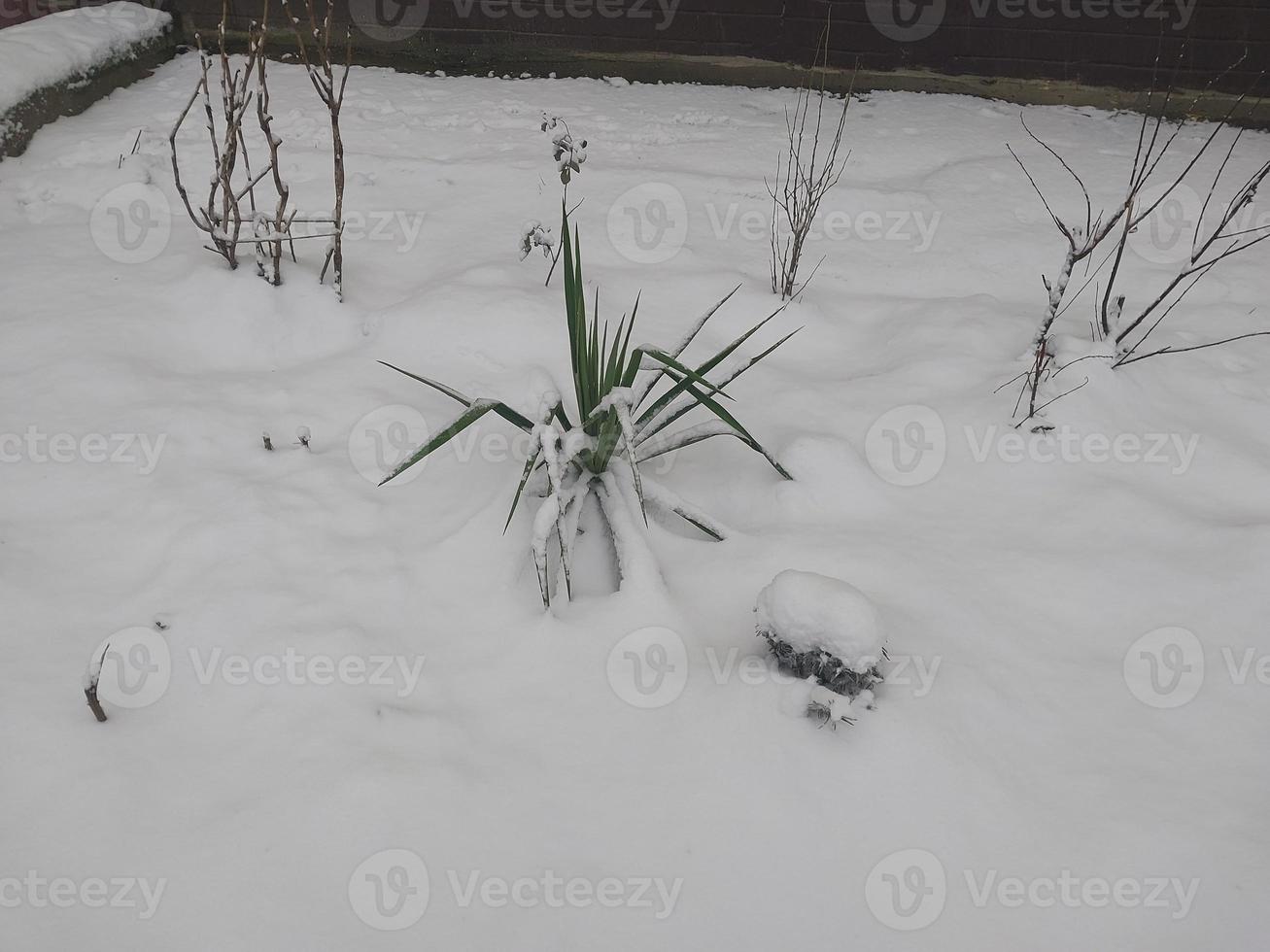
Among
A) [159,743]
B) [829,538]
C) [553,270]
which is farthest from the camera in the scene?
[553,270]

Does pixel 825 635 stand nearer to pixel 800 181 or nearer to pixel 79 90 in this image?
pixel 800 181

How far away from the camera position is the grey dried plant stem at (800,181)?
2.60 metres

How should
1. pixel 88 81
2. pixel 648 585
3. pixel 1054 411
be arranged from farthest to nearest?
pixel 88 81 < pixel 1054 411 < pixel 648 585

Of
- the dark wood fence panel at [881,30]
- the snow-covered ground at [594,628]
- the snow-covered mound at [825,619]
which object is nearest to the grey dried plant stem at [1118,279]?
the snow-covered ground at [594,628]

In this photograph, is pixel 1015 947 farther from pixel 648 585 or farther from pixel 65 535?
pixel 65 535

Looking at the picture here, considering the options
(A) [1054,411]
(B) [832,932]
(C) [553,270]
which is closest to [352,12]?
(C) [553,270]

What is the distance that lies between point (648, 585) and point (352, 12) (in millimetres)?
3877

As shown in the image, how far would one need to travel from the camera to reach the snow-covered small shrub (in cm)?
142

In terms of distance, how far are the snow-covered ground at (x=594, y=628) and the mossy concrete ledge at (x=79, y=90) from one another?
46 cm

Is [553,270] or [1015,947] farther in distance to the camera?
[553,270]

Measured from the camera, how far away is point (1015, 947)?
1.25 meters

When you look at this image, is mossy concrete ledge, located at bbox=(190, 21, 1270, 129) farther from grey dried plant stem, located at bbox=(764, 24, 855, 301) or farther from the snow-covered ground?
the snow-covered ground

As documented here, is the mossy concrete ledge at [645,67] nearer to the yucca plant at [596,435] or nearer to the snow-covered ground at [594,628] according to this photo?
the snow-covered ground at [594,628]

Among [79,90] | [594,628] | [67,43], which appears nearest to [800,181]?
[594,628]
